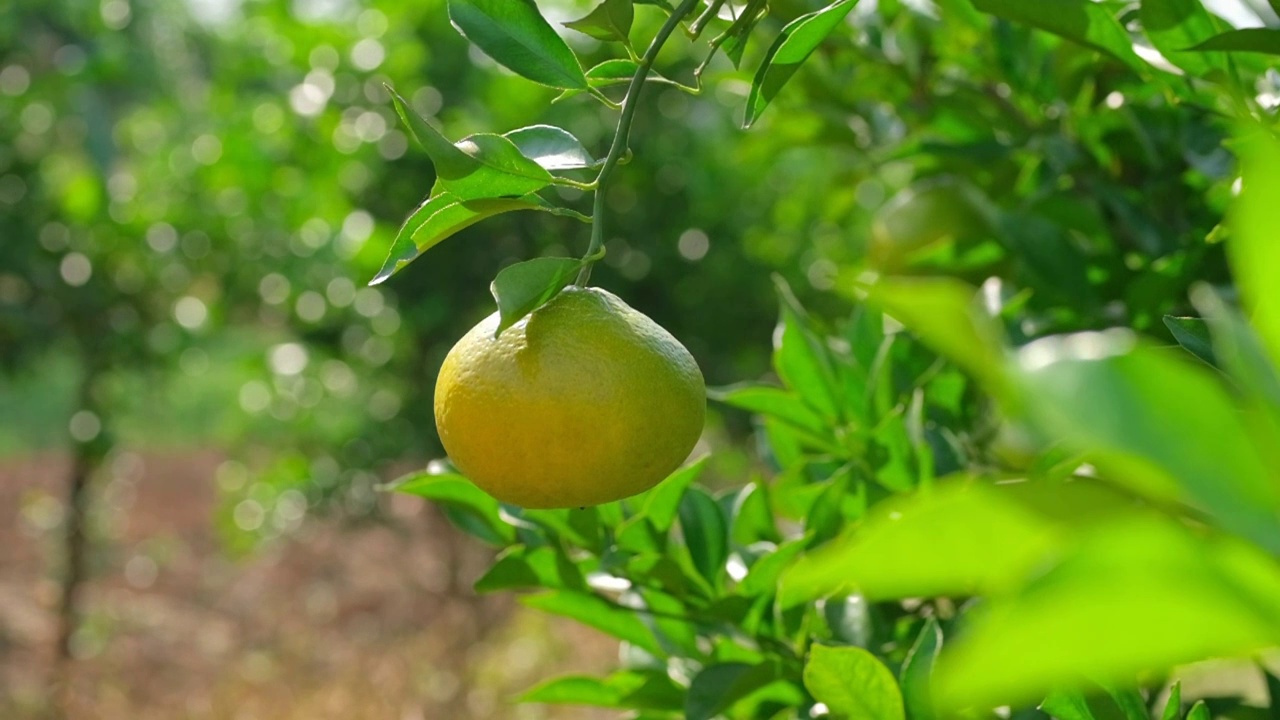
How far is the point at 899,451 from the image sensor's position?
2.39 feet

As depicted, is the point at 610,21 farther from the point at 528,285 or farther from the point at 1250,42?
the point at 1250,42

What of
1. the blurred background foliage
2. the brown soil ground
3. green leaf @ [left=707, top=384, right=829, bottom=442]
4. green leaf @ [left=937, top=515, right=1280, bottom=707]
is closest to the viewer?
green leaf @ [left=937, top=515, right=1280, bottom=707]

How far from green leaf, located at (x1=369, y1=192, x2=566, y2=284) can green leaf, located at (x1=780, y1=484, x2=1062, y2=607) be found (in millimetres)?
315

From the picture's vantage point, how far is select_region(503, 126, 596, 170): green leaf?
50cm

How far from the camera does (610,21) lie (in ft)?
1.65

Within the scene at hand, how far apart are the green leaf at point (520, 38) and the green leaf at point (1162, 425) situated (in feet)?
1.20

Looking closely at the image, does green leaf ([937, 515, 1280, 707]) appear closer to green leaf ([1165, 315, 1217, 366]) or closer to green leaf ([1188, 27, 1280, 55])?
green leaf ([1165, 315, 1217, 366])

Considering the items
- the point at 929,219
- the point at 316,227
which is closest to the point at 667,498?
the point at 929,219

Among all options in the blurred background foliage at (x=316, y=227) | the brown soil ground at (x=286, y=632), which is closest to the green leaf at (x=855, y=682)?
the blurred background foliage at (x=316, y=227)

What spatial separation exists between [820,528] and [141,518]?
6.15 m

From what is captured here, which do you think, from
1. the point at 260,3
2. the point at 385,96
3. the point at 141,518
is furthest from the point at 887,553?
the point at 141,518

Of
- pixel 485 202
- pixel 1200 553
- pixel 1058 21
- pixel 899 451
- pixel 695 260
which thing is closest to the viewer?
pixel 1200 553

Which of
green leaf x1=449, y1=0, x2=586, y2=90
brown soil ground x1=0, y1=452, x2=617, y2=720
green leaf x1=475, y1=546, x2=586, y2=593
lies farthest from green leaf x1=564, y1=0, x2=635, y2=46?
brown soil ground x1=0, y1=452, x2=617, y2=720

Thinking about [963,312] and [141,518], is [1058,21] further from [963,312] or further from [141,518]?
[141,518]
